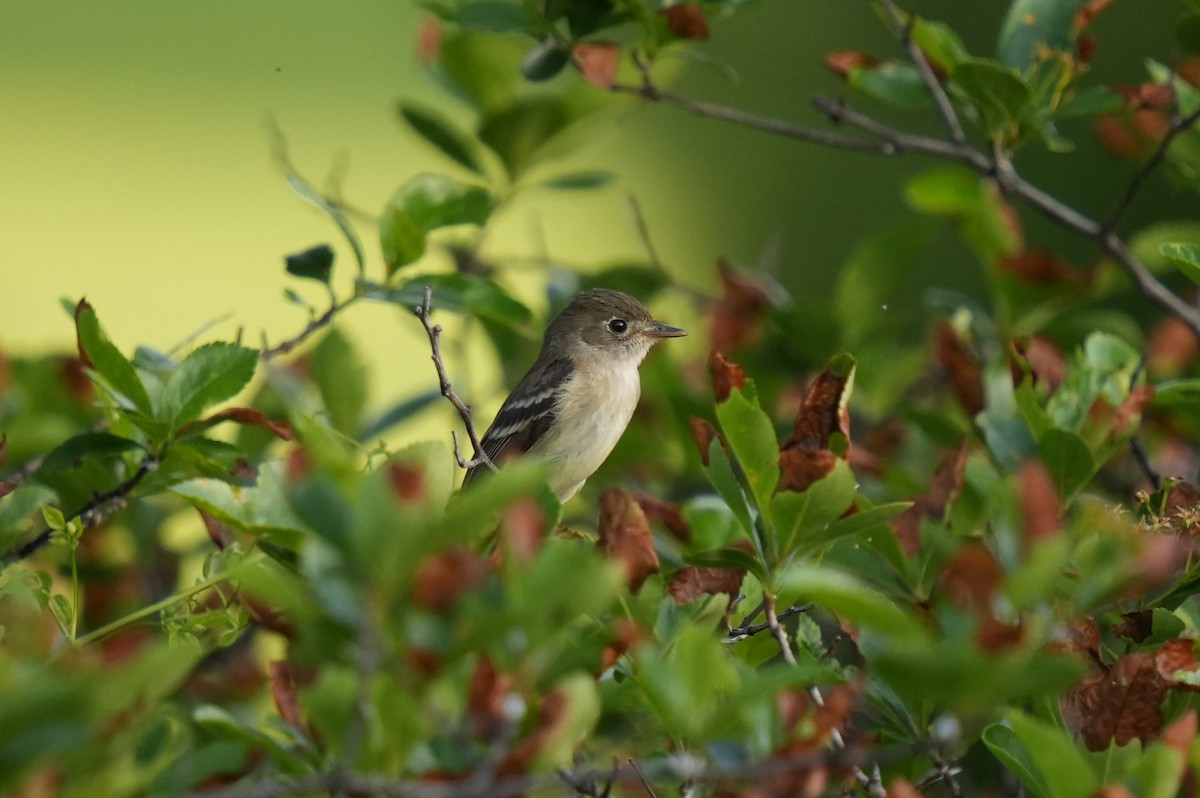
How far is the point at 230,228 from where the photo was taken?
6199 millimetres

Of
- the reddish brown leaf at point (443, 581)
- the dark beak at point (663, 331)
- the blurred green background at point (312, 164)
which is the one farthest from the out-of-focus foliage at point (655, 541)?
the blurred green background at point (312, 164)

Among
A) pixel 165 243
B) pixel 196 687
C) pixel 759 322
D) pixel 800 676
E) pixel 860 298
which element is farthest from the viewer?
pixel 165 243

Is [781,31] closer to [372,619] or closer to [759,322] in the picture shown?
[759,322]

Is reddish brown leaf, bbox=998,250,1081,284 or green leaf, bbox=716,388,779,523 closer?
green leaf, bbox=716,388,779,523

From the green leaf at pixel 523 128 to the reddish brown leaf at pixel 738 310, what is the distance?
50 centimetres

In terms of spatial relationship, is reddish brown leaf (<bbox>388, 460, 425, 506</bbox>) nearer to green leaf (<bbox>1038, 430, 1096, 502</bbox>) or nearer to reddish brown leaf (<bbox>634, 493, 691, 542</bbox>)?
reddish brown leaf (<bbox>634, 493, 691, 542</bbox>)

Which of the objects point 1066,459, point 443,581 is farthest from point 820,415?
point 443,581

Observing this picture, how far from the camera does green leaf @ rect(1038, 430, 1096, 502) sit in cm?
200

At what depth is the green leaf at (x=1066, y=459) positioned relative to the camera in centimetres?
200

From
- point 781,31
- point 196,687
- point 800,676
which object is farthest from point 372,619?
point 781,31

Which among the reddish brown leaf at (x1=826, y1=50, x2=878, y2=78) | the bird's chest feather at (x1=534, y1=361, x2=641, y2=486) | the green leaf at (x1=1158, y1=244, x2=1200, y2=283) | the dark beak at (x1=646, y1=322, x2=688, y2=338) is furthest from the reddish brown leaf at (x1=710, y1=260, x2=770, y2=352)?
the green leaf at (x1=1158, y1=244, x2=1200, y2=283)

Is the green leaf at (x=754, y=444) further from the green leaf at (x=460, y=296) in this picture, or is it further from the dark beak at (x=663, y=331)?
the dark beak at (x=663, y=331)

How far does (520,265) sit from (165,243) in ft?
A: 8.96

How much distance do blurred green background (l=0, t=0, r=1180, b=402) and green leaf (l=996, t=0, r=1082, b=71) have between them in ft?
10.9
